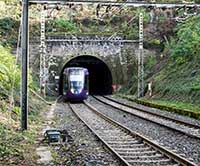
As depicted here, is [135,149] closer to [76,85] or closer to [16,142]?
[16,142]

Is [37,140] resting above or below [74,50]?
below

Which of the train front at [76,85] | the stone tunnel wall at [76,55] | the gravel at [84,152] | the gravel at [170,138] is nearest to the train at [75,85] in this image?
the train front at [76,85]

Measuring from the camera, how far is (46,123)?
59.8ft

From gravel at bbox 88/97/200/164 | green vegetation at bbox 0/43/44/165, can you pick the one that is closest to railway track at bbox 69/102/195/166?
gravel at bbox 88/97/200/164

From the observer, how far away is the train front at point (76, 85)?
1332 inches

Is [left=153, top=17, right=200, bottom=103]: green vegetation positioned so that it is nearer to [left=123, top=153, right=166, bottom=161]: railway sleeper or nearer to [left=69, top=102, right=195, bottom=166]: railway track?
[left=69, top=102, right=195, bottom=166]: railway track

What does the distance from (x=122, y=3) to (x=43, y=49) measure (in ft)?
47.5

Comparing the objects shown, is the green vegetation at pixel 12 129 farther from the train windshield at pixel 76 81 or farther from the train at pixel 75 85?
the train windshield at pixel 76 81

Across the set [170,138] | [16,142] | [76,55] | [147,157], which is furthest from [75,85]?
[147,157]

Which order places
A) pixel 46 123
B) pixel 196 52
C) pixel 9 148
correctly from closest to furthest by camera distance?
pixel 9 148
pixel 46 123
pixel 196 52

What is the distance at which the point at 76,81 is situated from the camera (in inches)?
1348

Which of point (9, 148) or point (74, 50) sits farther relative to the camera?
point (74, 50)

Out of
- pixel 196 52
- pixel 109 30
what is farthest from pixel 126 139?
pixel 109 30

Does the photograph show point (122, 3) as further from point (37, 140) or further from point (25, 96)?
point (37, 140)
